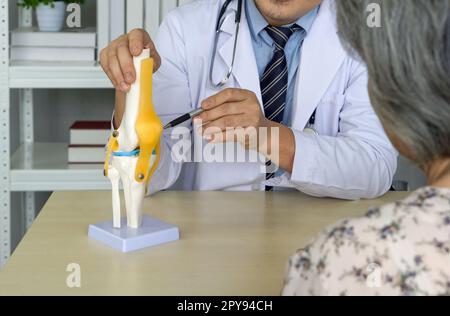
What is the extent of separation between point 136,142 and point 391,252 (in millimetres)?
602

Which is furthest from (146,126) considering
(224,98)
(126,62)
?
(224,98)

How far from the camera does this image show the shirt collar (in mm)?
1814

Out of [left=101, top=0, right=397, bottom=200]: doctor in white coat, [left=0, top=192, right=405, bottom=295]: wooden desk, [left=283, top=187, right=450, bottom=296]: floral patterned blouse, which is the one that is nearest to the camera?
[left=283, top=187, right=450, bottom=296]: floral patterned blouse

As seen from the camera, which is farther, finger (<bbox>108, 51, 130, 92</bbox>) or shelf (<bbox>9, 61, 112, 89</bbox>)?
shelf (<bbox>9, 61, 112, 89</bbox>)

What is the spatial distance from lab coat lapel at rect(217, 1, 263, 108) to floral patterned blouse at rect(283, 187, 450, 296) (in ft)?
3.35

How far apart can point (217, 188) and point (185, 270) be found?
0.66 meters

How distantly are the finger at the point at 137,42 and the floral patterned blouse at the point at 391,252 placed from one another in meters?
0.63

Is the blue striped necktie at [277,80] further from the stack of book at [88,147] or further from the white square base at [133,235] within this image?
the stack of book at [88,147]

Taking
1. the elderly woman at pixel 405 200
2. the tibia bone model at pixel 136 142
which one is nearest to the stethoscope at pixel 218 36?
the tibia bone model at pixel 136 142

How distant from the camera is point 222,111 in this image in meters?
1.43

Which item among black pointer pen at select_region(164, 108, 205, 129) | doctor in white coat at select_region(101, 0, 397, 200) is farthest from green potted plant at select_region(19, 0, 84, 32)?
black pointer pen at select_region(164, 108, 205, 129)

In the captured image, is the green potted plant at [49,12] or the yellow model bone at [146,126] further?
the green potted plant at [49,12]

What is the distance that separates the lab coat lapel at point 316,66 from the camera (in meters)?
1.77

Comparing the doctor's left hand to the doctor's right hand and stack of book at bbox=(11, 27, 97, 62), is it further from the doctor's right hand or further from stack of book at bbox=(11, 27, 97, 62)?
stack of book at bbox=(11, 27, 97, 62)
